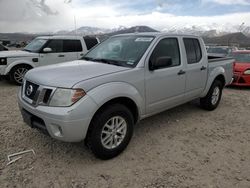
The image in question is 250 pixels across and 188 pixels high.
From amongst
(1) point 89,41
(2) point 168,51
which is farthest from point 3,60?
(2) point 168,51

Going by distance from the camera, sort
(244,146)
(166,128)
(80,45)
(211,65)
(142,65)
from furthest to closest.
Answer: (80,45), (211,65), (166,128), (244,146), (142,65)

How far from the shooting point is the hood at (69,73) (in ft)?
10.7

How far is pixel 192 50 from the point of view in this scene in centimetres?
516

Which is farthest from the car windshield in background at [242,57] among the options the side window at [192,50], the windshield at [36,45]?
the windshield at [36,45]

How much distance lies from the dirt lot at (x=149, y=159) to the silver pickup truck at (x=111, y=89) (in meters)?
0.36

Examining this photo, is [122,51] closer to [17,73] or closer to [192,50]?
[192,50]

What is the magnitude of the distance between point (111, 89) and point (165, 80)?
4.13ft

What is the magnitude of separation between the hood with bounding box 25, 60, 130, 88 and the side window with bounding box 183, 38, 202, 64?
176 centimetres

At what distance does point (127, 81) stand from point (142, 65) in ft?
1.40

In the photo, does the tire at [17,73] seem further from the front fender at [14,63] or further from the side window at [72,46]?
the side window at [72,46]

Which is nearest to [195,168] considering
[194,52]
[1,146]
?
[194,52]

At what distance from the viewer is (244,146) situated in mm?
4207

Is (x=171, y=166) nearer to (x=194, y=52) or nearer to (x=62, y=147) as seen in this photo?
(x=62, y=147)

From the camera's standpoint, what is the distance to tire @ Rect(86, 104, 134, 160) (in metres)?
3.36
